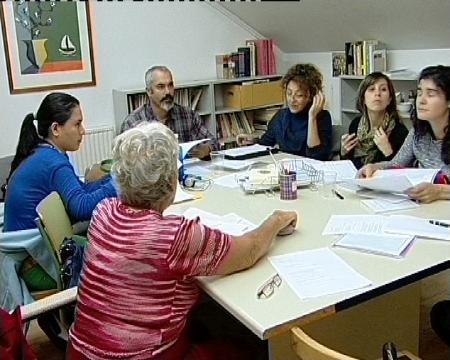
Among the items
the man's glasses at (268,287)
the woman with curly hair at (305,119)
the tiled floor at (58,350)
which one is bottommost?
the tiled floor at (58,350)

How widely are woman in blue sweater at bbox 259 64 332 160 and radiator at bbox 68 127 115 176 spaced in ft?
5.28

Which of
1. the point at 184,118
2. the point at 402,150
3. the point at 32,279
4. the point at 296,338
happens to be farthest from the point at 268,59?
the point at 296,338

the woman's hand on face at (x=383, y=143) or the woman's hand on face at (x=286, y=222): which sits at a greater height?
the woman's hand on face at (x=383, y=143)

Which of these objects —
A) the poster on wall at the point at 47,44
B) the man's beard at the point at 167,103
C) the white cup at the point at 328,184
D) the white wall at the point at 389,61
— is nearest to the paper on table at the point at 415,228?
the white cup at the point at 328,184

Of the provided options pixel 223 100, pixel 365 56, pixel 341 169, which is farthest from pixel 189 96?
pixel 341 169

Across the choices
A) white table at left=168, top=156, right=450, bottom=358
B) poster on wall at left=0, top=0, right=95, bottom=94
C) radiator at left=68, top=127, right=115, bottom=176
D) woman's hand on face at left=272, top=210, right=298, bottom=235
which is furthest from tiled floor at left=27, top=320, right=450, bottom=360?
poster on wall at left=0, top=0, right=95, bottom=94

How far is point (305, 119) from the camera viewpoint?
143 inches

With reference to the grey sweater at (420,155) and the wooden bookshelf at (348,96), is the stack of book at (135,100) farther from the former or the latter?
the grey sweater at (420,155)

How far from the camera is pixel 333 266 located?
1650 millimetres

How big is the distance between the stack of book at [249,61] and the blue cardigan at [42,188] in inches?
113

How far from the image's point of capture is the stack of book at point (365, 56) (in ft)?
14.6

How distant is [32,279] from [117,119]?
2.56m

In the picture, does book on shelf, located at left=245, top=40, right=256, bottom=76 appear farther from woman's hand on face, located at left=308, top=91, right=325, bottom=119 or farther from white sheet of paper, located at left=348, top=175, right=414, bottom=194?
white sheet of paper, located at left=348, top=175, right=414, bottom=194

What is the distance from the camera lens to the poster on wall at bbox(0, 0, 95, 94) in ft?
13.8
